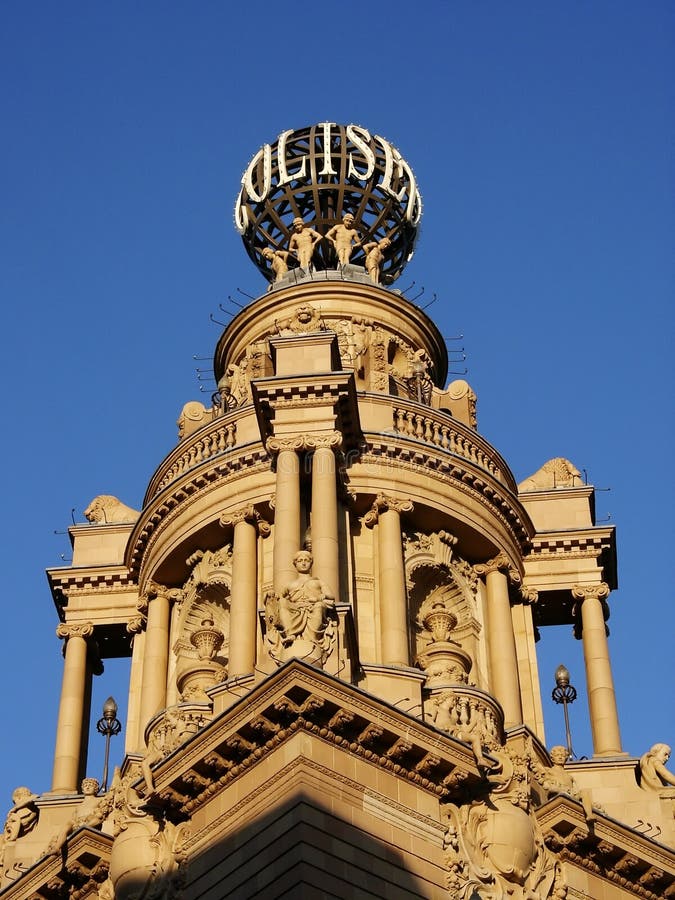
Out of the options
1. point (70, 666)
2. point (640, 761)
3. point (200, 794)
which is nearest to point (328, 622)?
point (200, 794)

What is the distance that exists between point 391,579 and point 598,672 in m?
6.51

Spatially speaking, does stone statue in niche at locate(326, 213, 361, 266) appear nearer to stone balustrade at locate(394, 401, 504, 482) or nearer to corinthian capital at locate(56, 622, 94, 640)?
stone balustrade at locate(394, 401, 504, 482)

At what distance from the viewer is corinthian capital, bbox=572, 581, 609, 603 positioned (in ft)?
156

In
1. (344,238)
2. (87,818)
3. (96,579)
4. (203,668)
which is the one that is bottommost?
(87,818)

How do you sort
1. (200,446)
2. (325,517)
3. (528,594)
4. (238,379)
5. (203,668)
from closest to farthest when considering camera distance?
(325,517), (203,668), (528,594), (200,446), (238,379)

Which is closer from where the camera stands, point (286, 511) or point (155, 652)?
point (286, 511)

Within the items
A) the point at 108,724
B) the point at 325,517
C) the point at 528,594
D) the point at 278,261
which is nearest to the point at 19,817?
the point at 108,724

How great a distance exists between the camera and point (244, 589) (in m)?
43.5

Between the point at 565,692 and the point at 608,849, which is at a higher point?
the point at 565,692

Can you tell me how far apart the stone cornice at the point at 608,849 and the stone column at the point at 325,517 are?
5.69 m

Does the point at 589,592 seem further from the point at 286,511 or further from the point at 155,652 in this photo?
the point at 155,652

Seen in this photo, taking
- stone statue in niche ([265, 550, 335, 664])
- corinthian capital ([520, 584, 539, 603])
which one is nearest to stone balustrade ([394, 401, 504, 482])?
corinthian capital ([520, 584, 539, 603])

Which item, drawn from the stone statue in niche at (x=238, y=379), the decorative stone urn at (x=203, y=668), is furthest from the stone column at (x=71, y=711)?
the stone statue in niche at (x=238, y=379)

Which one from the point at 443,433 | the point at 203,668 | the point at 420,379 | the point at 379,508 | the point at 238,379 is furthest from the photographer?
the point at 238,379
